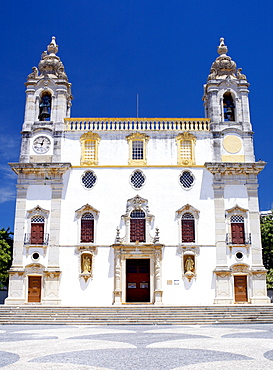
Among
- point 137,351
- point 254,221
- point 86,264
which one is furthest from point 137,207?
point 137,351

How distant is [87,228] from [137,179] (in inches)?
164

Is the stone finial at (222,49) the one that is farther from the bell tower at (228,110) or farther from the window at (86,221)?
the window at (86,221)

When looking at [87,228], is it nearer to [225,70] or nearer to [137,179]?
[137,179]

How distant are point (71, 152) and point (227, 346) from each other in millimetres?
17775

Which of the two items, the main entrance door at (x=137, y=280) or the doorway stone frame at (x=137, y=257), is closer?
the doorway stone frame at (x=137, y=257)

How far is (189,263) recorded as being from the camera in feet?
77.7

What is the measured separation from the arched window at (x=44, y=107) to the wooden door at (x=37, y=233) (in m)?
7.14

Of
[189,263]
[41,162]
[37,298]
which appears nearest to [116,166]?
[41,162]

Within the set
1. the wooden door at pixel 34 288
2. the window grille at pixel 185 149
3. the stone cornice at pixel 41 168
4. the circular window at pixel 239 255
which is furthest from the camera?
the window grille at pixel 185 149

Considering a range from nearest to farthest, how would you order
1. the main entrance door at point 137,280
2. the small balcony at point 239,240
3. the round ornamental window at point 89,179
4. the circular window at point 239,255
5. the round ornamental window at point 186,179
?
1. the main entrance door at point 137,280
2. the circular window at point 239,255
3. the small balcony at point 239,240
4. the round ornamental window at point 186,179
5. the round ornamental window at point 89,179

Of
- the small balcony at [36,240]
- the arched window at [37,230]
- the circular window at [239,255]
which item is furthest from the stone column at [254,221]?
the arched window at [37,230]

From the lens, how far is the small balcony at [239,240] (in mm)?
24094

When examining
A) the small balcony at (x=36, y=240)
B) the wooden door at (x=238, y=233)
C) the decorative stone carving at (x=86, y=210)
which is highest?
the decorative stone carving at (x=86, y=210)

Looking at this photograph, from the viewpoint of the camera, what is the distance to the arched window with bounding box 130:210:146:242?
2441 cm
